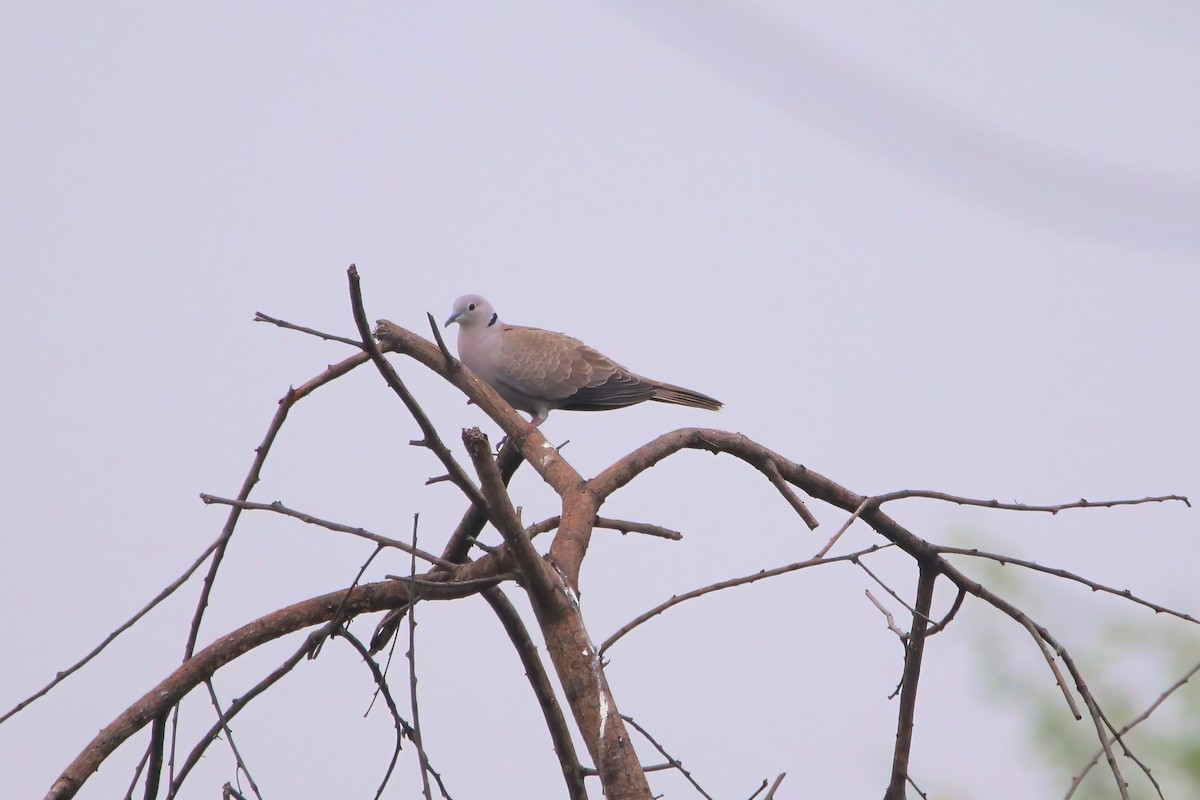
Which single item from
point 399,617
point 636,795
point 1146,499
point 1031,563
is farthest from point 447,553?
Result: point 1146,499

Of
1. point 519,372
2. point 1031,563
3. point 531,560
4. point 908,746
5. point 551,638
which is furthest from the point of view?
point 519,372

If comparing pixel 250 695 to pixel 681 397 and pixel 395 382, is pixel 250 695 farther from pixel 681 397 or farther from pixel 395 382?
pixel 681 397

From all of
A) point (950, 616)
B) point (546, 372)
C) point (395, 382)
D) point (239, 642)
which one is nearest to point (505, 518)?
point (395, 382)

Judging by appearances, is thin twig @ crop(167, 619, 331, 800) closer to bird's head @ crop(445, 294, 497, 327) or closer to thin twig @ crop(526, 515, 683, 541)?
thin twig @ crop(526, 515, 683, 541)

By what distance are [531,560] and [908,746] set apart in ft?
3.70

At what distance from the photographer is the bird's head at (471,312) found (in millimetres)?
3850

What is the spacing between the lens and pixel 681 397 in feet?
12.5

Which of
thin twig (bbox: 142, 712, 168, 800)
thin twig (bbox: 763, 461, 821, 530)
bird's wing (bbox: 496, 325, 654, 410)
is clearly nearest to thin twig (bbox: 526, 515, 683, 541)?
thin twig (bbox: 763, 461, 821, 530)

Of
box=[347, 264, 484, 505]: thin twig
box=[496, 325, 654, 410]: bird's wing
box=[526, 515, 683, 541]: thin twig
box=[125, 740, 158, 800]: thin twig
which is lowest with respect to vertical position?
box=[125, 740, 158, 800]: thin twig

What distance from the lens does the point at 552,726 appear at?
219 cm

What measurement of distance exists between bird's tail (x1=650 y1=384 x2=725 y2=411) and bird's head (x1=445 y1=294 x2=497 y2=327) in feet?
2.18

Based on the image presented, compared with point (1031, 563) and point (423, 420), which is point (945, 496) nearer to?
point (1031, 563)

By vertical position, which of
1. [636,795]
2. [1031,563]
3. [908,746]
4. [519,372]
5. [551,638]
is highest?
[519,372]

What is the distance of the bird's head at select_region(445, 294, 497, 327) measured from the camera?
3850mm
